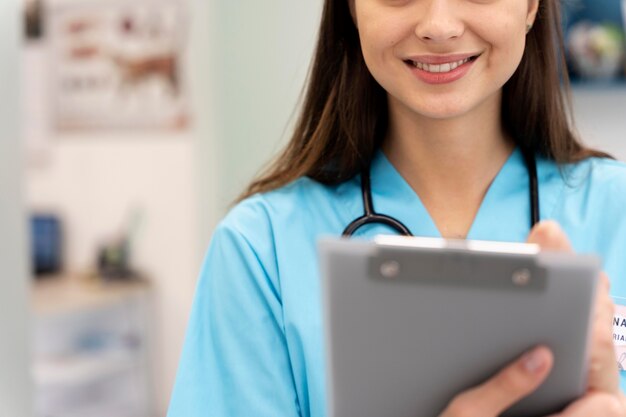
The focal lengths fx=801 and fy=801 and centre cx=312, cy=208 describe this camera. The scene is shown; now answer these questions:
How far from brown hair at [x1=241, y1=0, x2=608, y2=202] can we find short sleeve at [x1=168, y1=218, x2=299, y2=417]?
16 centimetres

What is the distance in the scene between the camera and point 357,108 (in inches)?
43.4

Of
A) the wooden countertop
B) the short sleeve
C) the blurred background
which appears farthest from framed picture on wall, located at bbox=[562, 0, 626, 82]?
the wooden countertop

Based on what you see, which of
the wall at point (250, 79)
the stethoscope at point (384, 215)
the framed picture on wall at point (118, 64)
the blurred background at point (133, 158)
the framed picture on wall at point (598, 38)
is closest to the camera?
the stethoscope at point (384, 215)

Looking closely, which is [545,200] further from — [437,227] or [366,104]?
[366,104]

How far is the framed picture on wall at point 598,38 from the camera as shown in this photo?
1994 mm

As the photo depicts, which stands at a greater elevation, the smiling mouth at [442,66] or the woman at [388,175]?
the smiling mouth at [442,66]

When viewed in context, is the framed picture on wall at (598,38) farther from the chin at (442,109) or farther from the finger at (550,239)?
the finger at (550,239)

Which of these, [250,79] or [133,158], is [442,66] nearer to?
[250,79]

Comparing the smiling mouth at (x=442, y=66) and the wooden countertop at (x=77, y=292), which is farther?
the wooden countertop at (x=77, y=292)

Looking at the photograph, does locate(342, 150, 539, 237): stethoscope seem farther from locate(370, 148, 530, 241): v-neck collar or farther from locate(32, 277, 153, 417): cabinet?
locate(32, 277, 153, 417): cabinet

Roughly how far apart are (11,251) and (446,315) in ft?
1.97

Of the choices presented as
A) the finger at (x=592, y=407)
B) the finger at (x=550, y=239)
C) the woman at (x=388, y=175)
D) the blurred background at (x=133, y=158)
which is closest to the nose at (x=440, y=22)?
the woman at (x=388, y=175)

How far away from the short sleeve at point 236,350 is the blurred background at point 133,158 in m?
1.37

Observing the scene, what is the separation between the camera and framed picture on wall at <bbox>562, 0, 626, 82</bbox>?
1.99m
